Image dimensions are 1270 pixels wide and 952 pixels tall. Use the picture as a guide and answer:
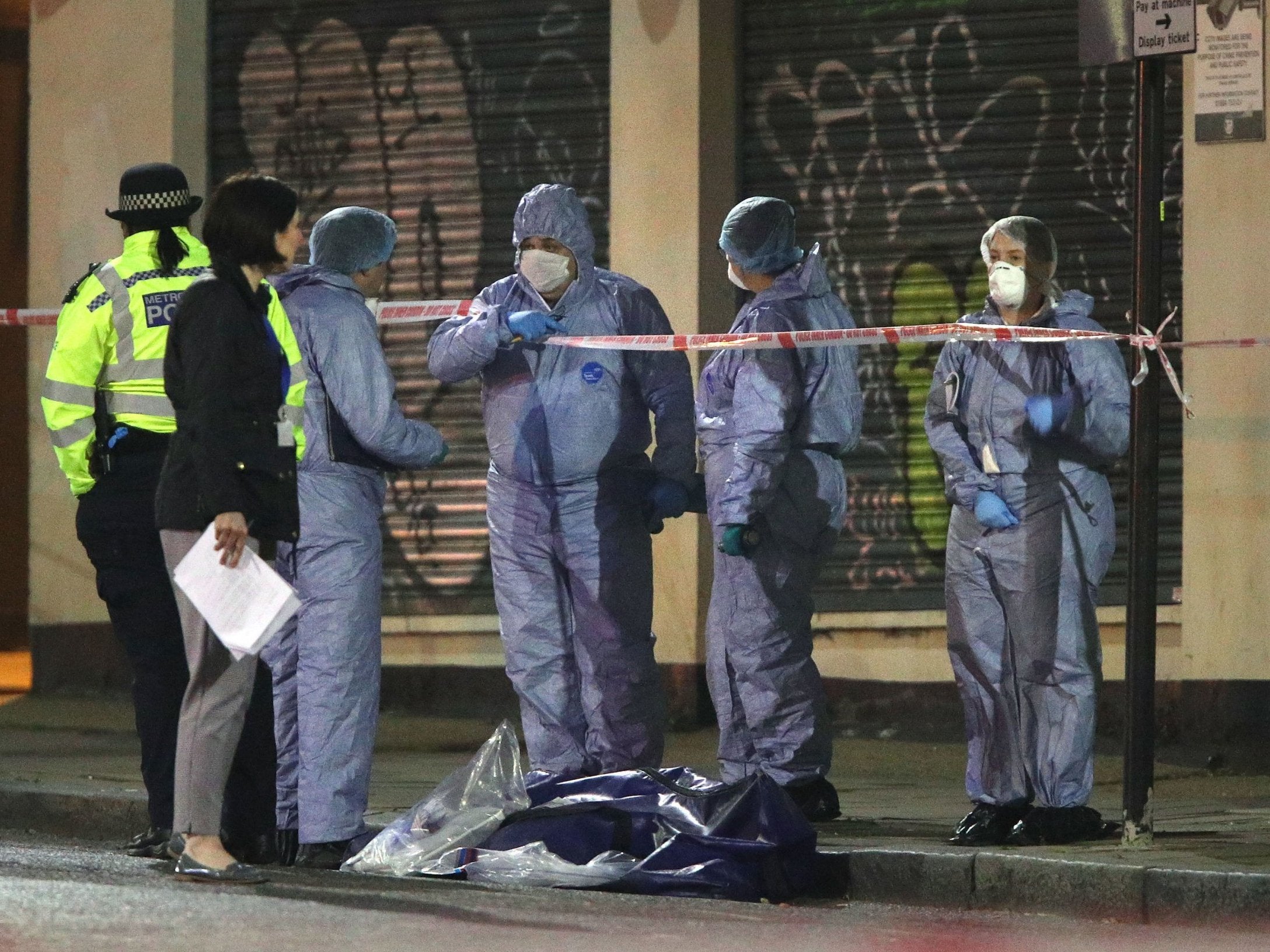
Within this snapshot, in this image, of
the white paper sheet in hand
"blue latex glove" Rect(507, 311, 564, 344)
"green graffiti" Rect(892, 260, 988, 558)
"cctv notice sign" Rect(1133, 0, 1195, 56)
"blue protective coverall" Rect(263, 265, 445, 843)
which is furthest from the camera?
"green graffiti" Rect(892, 260, 988, 558)

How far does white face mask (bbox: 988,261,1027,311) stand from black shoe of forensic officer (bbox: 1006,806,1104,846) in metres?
1.59

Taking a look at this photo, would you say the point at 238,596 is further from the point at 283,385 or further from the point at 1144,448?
the point at 1144,448

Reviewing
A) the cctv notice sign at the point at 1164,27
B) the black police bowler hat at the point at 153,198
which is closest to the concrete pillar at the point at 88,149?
the black police bowler hat at the point at 153,198

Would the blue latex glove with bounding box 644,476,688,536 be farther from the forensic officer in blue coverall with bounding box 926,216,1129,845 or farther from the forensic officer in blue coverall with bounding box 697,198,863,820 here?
the forensic officer in blue coverall with bounding box 926,216,1129,845

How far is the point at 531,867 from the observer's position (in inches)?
269

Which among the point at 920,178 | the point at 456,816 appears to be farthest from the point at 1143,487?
the point at 920,178

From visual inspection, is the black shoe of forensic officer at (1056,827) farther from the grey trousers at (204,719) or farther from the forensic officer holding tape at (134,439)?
the forensic officer holding tape at (134,439)

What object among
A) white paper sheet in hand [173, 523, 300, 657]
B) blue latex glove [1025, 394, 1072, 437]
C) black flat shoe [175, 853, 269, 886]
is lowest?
black flat shoe [175, 853, 269, 886]

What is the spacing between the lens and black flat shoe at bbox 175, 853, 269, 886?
21.3ft

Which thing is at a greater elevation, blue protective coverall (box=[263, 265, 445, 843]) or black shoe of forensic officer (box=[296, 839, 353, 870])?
blue protective coverall (box=[263, 265, 445, 843])

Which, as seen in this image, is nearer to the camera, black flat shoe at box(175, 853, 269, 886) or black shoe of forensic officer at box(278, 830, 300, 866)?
black flat shoe at box(175, 853, 269, 886)

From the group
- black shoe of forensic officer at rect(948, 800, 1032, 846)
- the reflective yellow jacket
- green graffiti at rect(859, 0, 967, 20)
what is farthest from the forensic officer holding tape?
green graffiti at rect(859, 0, 967, 20)

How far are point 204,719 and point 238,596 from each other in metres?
0.40

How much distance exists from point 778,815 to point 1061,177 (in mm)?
4411
